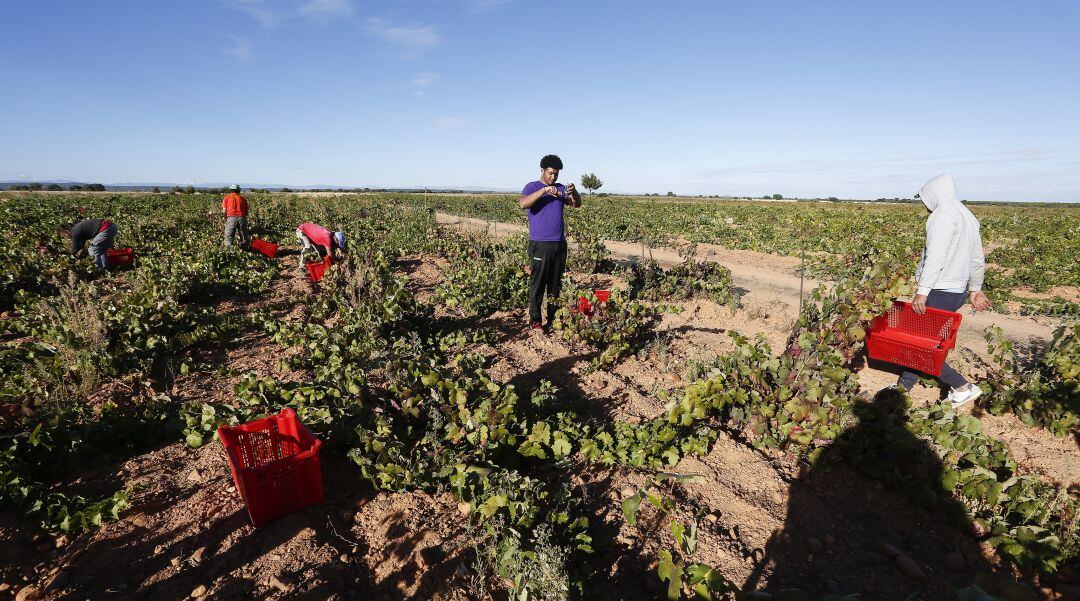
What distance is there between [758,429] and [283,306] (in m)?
5.64

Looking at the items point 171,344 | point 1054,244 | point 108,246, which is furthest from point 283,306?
point 1054,244

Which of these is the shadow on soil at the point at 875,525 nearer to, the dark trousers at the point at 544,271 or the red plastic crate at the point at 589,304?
the red plastic crate at the point at 589,304

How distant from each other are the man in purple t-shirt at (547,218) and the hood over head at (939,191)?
2.66 meters

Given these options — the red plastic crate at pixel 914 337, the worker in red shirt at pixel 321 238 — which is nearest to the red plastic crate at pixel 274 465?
the red plastic crate at pixel 914 337

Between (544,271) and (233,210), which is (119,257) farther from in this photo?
(544,271)

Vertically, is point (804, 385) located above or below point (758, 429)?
above

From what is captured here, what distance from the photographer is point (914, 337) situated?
354cm

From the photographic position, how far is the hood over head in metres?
3.16

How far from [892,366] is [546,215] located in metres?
3.61

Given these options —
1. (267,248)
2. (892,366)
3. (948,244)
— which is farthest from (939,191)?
(267,248)

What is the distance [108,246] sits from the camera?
7242 millimetres

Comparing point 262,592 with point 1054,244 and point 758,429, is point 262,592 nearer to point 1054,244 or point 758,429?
point 758,429

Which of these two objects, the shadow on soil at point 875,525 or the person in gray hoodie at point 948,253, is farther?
the person in gray hoodie at point 948,253

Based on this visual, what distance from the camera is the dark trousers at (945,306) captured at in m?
3.30
